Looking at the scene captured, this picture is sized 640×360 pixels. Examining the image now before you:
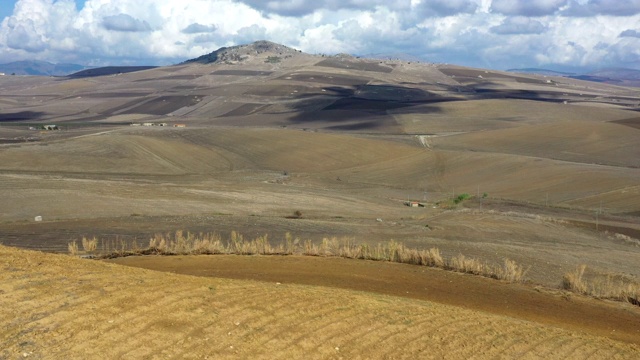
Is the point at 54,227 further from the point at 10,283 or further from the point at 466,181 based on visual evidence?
the point at 466,181

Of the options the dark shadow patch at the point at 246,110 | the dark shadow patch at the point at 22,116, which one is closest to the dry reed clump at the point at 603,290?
the dark shadow patch at the point at 246,110

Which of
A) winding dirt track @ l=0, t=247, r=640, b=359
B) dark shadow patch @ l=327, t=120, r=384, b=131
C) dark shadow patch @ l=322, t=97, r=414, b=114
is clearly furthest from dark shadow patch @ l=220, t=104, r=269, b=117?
winding dirt track @ l=0, t=247, r=640, b=359

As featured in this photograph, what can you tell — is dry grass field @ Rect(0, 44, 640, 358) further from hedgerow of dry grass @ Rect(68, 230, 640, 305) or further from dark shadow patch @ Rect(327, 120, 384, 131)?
hedgerow of dry grass @ Rect(68, 230, 640, 305)

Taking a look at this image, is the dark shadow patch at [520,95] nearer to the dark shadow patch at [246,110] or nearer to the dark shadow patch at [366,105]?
the dark shadow patch at [366,105]

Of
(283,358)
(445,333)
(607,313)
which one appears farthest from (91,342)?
(607,313)

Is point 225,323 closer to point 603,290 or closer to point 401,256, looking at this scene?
point 401,256
